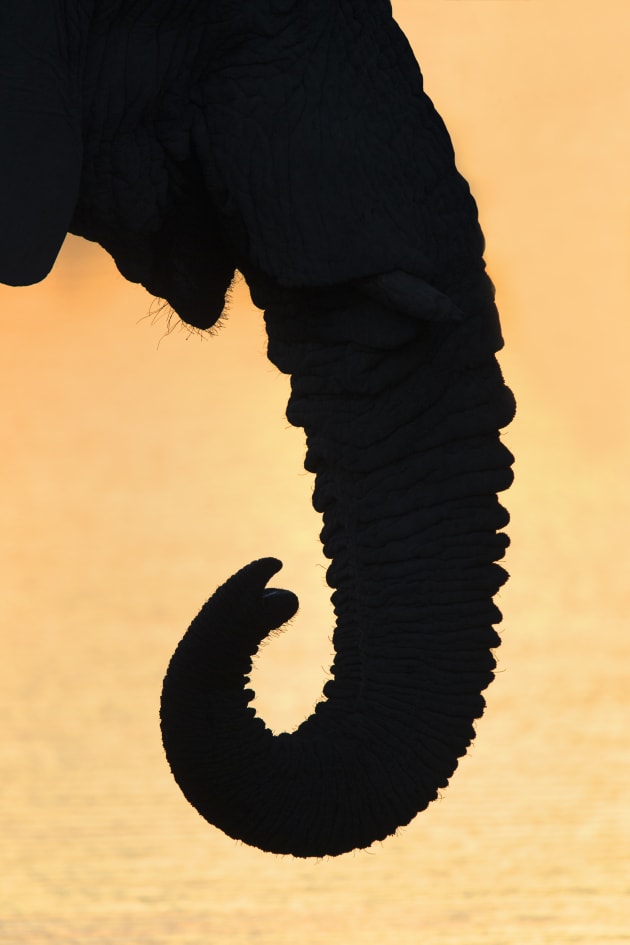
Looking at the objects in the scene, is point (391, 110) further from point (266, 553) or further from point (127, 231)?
point (266, 553)

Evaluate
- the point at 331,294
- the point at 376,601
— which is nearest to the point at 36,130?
the point at 331,294

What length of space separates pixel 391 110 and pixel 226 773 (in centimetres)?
54

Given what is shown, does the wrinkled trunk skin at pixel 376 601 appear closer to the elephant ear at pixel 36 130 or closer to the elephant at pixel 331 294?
the elephant at pixel 331 294

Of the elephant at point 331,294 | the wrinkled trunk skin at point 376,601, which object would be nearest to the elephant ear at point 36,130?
the elephant at point 331,294

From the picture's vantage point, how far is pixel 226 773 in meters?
1.60

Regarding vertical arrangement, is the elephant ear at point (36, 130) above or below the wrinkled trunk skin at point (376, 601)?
above

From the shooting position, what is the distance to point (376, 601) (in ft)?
5.48

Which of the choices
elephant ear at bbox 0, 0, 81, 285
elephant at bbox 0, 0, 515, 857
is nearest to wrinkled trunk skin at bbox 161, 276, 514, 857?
elephant at bbox 0, 0, 515, 857

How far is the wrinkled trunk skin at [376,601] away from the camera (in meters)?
1.60

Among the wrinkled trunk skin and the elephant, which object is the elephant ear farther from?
the wrinkled trunk skin

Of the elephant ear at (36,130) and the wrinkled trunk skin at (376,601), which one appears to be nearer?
the wrinkled trunk skin at (376,601)

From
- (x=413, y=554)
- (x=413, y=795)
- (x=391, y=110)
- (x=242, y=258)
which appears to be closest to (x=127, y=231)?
(x=242, y=258)

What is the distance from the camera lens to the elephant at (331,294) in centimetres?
164

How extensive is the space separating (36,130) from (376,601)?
1.51 feet
